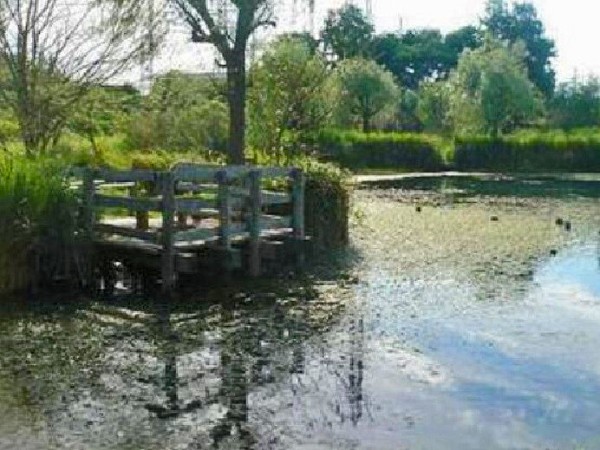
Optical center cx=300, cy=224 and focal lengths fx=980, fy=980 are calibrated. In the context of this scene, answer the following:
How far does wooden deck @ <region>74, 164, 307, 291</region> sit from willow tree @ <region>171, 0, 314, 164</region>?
499cm

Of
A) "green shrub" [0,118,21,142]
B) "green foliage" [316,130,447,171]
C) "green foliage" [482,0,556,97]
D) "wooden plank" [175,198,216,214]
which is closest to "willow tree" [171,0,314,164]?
"green shrub" [0,118,21,142]

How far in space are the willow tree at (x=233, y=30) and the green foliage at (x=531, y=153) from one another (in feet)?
94.6

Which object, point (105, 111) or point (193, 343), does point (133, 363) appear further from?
point (105, 111)

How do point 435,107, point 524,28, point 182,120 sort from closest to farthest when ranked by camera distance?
point 182,120
point 435,107
point 524,28

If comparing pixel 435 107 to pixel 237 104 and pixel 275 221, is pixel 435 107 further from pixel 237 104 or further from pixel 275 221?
pixel 275 221

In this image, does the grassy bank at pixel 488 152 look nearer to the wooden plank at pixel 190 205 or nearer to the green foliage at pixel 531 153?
the green foliage at pixel 531 153

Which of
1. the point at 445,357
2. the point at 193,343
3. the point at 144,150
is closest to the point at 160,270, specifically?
the point at 193,343

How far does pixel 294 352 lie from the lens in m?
9.78

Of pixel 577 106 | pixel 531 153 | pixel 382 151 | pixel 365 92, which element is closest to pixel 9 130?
pixel 382 151

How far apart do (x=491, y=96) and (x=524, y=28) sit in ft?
136

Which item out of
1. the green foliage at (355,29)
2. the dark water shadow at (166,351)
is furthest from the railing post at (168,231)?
the green foliage at (355,29)

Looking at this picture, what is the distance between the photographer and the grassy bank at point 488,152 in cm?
4575

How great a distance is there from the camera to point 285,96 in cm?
2289

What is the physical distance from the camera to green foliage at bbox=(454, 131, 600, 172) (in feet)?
156
